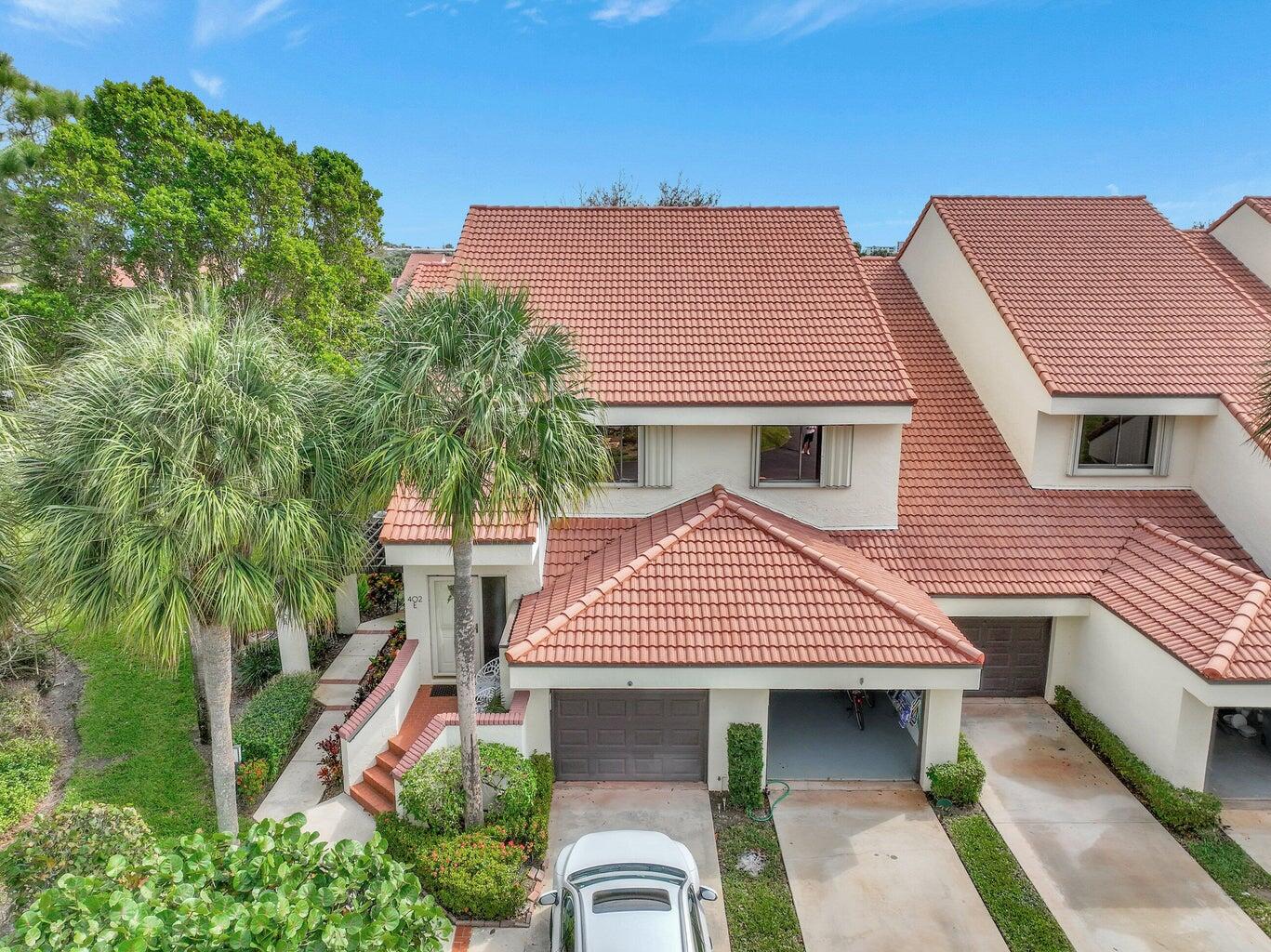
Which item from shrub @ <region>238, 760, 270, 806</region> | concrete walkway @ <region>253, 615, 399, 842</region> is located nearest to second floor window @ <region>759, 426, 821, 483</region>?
concrete walkway @ <region>253, 615, 399, 842</region>

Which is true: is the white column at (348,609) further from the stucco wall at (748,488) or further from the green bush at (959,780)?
the green bush at (959,780)

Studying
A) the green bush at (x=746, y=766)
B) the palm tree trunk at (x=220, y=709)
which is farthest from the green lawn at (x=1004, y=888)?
the palm tree trunk at (x=220, y=709)

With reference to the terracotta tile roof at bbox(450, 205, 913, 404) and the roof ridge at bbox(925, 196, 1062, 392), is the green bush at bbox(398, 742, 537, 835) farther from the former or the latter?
the roof ridge at bbox(925, 196, 1062, 392)

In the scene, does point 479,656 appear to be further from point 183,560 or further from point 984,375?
point 984,375

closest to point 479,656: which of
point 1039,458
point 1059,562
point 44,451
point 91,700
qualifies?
point 44,451

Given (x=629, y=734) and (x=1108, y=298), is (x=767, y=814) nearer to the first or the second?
(x=629, y=734)

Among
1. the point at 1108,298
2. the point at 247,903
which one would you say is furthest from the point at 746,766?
the point at 1108,298
